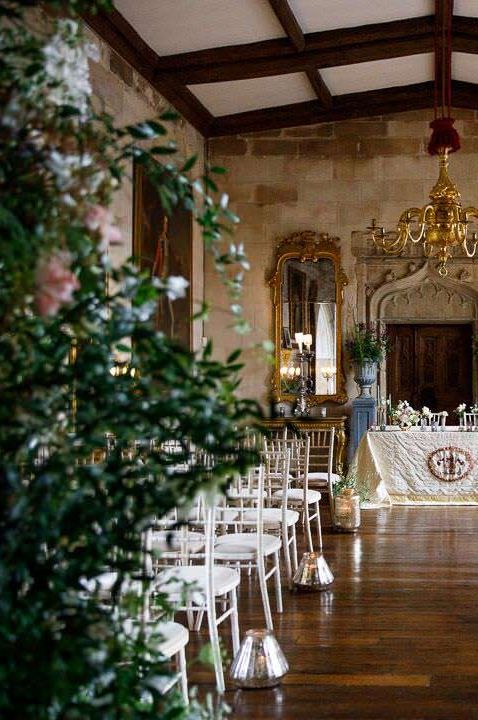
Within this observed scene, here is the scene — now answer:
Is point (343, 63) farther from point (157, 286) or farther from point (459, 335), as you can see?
point (157, 286)

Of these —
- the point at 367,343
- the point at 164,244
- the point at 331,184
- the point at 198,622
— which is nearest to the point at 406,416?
the point at 367,343

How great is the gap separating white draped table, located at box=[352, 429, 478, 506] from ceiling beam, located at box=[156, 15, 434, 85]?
399 cm

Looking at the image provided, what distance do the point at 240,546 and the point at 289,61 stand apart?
6.35m

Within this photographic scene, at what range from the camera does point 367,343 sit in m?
12.2

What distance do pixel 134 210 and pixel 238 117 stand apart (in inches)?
133

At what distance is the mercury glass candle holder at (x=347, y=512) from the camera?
8789mm

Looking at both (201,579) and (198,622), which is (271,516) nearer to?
(198,622)

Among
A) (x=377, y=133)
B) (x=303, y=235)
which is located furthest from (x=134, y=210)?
(x=377, y=133)

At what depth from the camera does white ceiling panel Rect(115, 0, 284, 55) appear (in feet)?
28.4

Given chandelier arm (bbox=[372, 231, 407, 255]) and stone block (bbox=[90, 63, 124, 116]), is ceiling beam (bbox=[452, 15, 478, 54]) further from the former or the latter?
stone block (bbox=[90, 63, 124, 116])

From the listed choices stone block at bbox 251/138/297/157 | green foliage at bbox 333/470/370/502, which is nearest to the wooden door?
green foliage at bbox 333/470/370/502

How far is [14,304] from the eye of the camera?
159cm

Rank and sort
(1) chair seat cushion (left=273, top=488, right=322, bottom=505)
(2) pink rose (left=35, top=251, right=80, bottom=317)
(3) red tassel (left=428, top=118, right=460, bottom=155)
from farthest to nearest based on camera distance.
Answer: (3) red tassel (left=428, top=118, right=460, bottom=155), (1) chair seat cushion (left=273, top=488, right=322, bottom=505), (2) pink rose (left=35, top=251, right=80, bottom=317)

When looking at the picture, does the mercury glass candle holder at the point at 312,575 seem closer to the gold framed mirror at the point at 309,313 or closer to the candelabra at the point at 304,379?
the candelabra at the point at 304,379
